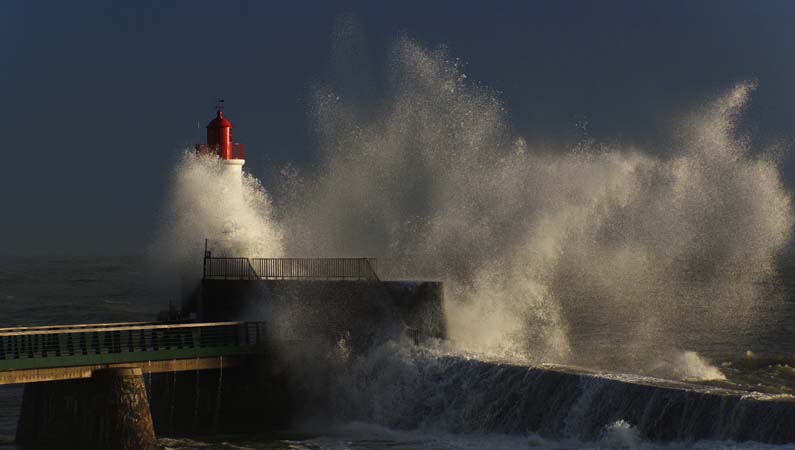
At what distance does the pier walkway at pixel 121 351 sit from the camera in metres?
27.0

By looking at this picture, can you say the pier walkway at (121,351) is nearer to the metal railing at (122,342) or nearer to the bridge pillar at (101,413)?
the metal railing at (122,342)

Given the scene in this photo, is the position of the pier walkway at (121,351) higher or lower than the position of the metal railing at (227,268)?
lower

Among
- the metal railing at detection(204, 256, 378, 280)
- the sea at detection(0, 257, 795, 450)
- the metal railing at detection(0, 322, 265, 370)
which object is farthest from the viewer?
the metal railing at detection(204, 256, 378, 280)

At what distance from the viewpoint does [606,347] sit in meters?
50.8

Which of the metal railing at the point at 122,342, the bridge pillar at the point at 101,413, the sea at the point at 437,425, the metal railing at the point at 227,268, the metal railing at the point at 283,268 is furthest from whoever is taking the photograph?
the metal railing at the point at 227,268

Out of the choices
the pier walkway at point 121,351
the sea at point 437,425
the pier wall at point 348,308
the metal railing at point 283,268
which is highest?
the metal railing at point 283,268

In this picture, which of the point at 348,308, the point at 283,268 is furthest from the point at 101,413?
the point at 283,268

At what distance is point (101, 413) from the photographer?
88.4 feet

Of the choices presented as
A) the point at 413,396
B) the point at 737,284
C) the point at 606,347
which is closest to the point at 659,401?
the point at 413,396

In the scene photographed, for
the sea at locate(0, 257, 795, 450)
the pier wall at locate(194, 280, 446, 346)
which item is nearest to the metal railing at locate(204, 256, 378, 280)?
the pier wall at locate(194, 280, 446, 346)

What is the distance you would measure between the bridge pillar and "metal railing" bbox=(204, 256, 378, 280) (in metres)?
6.52

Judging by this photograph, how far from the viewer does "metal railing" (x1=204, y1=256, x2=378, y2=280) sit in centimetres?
3369

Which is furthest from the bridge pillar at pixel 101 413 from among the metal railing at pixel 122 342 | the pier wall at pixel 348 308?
the pier wall at pixel 348 308

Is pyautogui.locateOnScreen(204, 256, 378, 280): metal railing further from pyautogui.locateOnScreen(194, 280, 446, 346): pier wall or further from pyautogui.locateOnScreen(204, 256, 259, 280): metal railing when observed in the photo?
pyautogui.locateOnScreen(194, 280, 446, 346): pier wall
